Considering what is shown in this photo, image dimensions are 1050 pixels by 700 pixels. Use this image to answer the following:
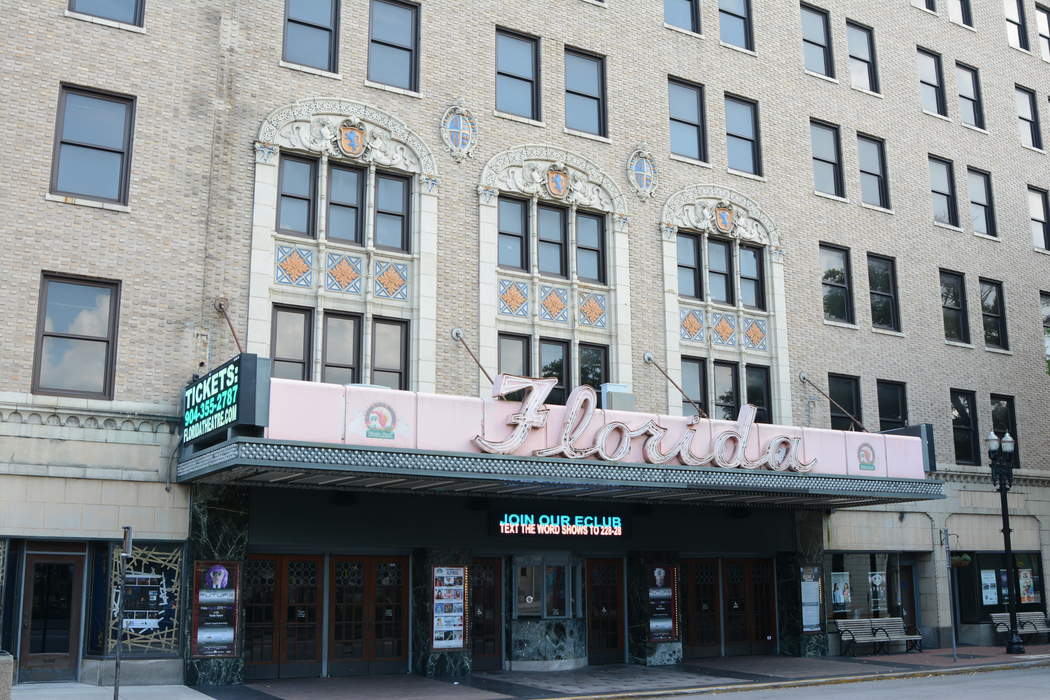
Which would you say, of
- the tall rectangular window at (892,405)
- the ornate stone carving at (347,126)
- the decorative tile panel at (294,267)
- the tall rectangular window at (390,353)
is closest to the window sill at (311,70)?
the ornate stone carving at (347,126)

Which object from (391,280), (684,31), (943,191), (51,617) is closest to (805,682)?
(391,280)

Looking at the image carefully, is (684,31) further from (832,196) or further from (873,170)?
(873,170)

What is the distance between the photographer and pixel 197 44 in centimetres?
2162

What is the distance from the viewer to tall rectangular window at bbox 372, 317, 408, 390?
22641 millimetres

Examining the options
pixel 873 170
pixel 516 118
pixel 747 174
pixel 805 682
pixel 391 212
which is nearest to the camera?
pixel 805 682

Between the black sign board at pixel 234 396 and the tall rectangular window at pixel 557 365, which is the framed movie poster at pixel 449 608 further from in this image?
the black sign board at pixel 234 396

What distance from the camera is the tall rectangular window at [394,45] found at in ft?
79.2

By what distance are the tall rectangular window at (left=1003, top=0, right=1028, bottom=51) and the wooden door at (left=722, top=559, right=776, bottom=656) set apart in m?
21.7

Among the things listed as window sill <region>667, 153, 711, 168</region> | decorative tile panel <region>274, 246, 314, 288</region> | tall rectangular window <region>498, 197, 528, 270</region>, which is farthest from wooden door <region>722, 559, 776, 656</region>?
decorative tile panel <region>274, 246, 314, 288</region>

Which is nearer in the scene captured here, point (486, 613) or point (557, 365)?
point (486, 613)

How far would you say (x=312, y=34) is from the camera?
77.0ft

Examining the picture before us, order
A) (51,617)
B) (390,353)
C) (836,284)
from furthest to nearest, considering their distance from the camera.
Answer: (836,284), (390,353), (51,617)

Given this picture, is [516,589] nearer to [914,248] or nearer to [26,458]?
[26,458]

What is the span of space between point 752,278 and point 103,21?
16.8 metres
